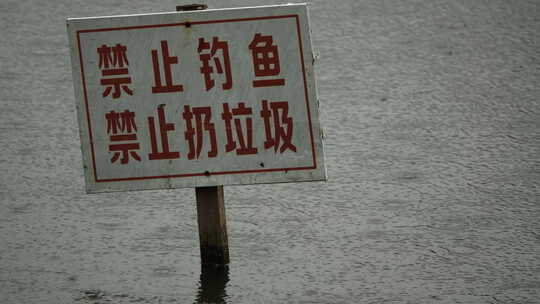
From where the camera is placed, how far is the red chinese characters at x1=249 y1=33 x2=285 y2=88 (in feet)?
17.3

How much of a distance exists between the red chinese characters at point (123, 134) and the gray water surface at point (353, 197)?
0.63 metres

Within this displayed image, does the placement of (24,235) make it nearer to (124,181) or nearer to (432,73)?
(124,181)

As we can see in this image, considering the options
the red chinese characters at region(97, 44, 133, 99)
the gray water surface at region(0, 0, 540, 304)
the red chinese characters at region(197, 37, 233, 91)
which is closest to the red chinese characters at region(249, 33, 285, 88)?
the red chinese characters at region(197, 37, 233, 91)

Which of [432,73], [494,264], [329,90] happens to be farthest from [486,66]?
[494,264]

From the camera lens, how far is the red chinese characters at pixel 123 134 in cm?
536

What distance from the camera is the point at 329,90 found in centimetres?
888

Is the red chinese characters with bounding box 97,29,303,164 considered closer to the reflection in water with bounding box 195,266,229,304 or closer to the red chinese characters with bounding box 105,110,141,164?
the red chinese characters with bounding box 105,110,141,164

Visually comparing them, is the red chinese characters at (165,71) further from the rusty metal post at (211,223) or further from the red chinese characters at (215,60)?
the rusty metal post at (211,223)

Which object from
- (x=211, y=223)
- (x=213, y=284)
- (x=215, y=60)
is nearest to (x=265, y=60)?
(x=215, y=60)

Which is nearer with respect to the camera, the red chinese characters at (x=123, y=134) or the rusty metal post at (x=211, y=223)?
the red chinese characters at (x=123, y=134)

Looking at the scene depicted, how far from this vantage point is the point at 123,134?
17.6 ft

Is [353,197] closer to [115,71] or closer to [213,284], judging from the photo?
[213,284]

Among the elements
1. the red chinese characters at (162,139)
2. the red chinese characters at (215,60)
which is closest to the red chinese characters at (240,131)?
the red chinese characters at (215,60)

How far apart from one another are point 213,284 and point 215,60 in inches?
43.1
